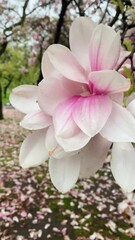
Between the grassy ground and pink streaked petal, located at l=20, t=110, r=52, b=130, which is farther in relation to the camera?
the grassy ground

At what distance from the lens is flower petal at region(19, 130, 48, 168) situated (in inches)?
14.5

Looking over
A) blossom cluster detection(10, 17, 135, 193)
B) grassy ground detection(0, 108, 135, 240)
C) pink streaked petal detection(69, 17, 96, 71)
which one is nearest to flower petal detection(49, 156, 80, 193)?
blossom cluster detection(10, 17, 135, 193)

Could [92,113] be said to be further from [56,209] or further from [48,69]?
[56,209]

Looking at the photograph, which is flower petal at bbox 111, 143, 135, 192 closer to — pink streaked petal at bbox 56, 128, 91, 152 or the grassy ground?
pink streaked petal at bbox 56, 128, 91, 152

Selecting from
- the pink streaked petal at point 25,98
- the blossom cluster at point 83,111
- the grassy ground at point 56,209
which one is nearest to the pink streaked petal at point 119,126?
the blossom cluster at point 83,111

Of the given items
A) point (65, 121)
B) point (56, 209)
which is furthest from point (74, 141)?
point (56, 209)

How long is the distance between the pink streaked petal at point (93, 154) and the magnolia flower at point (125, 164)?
2 centimetres

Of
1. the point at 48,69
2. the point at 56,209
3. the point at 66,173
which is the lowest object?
the point at 56,209

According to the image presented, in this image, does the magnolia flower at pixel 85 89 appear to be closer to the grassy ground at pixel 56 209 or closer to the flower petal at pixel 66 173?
the flower petal at pixel 66 173

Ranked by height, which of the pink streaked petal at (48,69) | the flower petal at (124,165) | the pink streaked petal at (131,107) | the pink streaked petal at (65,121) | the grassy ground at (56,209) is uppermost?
the pink streaked petal at (48,69)

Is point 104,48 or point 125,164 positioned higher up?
point 104,48

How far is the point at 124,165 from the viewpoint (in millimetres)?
328

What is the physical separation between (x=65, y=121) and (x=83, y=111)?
2 cm

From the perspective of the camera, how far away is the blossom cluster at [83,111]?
31 centimetres
